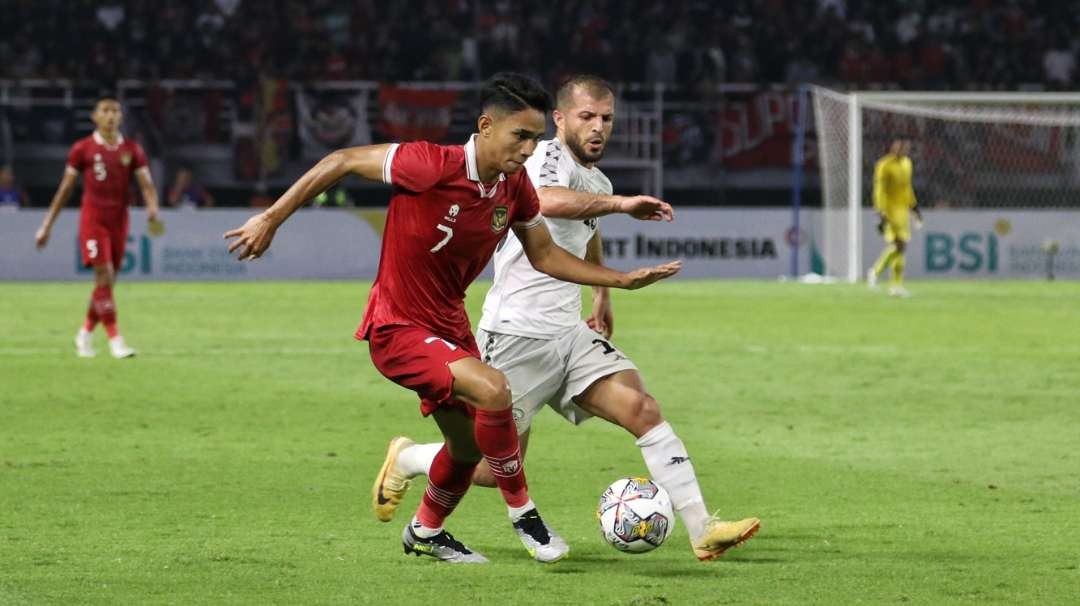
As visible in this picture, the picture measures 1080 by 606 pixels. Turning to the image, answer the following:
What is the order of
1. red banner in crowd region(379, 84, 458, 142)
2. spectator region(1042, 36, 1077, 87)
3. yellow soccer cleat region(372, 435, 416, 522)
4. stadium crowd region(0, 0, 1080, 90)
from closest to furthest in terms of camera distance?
yellow soccer cleat region(372, 435, 416, 522) < red banner in crowd region(379, 84, 458, 142) < stadium crowd region(0, 0, 1080, 90) < spectator region(1042, 36, 1077, 87)

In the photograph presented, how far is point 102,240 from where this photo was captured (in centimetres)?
1516

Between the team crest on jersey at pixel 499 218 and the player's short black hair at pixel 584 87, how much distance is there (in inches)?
29.0

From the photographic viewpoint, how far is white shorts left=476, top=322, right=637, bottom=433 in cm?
667

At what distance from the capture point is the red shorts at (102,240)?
49.4 ft

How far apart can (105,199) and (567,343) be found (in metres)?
9.43

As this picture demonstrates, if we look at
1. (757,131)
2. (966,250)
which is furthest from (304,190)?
(757,131)

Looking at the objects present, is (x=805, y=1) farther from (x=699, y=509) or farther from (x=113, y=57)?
(x=699, y=509)

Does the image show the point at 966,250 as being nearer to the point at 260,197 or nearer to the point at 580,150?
the point at 260,197

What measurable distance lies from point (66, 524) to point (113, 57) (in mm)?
27983

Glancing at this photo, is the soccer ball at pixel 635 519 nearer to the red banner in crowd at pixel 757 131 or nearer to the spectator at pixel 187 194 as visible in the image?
the spectator at pixel 187 194

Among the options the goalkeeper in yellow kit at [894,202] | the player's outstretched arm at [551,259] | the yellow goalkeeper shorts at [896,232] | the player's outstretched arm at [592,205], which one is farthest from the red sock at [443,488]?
the yellow goalkeeper shorts at [896,232]

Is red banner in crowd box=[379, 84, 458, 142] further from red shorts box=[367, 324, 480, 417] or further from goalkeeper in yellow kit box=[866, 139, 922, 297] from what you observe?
red shorts box=[367, 324, 480, 417]

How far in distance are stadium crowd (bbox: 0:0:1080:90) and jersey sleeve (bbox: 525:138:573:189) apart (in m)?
27.4

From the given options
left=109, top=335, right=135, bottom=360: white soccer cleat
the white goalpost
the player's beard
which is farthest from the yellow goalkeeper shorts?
the player's beard
